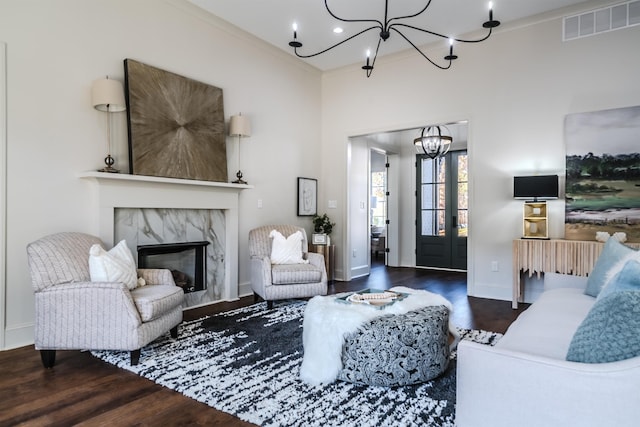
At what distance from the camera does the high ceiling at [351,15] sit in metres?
4.14

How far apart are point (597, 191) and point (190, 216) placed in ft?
14.4

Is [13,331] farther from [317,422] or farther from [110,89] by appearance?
[317,422]

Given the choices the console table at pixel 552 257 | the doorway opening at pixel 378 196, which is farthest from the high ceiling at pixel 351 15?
the doorway opening at pixel 378 196

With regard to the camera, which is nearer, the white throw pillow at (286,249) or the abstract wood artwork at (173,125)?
the abstract wood artwork at (173,125)

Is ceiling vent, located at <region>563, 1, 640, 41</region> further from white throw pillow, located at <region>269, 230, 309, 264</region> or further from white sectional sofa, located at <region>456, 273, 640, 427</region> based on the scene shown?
white sectional sofa, located at <region>456, 273, 640, 427</region>

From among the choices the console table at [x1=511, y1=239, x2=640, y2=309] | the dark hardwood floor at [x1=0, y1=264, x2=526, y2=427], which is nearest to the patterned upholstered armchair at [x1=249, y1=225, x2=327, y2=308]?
the dark hardwood floor at [x1=0, y1=264, x2=526, y2=427]

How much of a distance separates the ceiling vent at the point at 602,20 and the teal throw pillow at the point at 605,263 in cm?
277

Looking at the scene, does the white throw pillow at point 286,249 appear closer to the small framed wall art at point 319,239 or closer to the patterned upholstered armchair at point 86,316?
the small framed wall art at point 319,239

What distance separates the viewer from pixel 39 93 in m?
3.14

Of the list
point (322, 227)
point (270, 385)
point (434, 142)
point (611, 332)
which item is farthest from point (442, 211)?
point (611, 332)

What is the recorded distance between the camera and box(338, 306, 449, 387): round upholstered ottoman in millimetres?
2295

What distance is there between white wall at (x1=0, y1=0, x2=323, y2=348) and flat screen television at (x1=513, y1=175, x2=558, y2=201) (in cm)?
329

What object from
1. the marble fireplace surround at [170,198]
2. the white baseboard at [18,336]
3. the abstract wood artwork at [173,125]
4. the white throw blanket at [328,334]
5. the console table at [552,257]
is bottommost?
the white baseboard at [18,336]

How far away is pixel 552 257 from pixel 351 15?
11.3 feet
